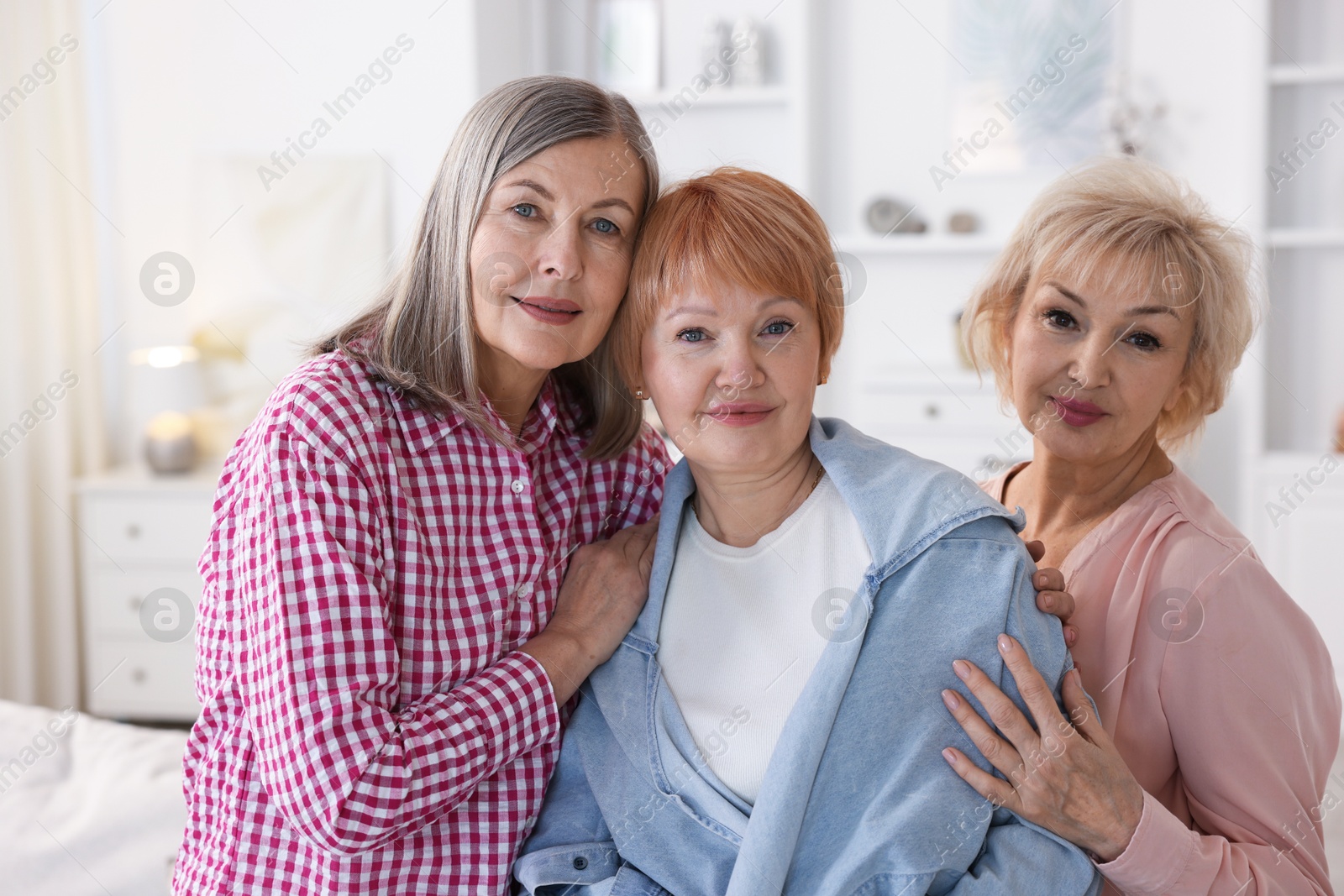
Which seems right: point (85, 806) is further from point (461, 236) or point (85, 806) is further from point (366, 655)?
point (461, 236)

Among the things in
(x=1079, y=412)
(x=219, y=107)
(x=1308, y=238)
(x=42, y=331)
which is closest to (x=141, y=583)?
(x=42, y=331)

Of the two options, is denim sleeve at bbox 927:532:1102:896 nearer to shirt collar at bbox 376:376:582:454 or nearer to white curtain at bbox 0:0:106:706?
shirt collar at bbox 376:376:582:454

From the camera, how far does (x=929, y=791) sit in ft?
4.00

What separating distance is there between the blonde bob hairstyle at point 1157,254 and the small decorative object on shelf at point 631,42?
124 inches

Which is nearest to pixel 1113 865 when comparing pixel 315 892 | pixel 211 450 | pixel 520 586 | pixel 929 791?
pixel 929 791

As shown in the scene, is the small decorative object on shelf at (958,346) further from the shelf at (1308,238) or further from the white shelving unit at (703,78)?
the shelf at (1308,238)

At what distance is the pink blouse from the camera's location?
4.14 ft

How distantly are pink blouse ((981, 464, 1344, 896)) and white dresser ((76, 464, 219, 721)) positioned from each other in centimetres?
318

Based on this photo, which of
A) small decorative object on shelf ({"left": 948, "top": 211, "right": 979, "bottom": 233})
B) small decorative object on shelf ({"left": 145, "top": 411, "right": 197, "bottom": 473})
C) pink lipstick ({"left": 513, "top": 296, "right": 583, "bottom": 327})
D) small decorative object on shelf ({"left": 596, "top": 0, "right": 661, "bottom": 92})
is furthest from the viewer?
small decorative object on shelf ({"left": 596, "top": 0, "right": 661, "bottom": 92})

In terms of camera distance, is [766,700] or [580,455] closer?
[766,700]

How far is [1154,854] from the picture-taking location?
1232mm

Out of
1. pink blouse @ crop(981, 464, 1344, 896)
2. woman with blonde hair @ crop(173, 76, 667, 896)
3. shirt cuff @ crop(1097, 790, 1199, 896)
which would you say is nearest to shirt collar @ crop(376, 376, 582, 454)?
woman with blonde hair @ crop(173, 76, 667, 896)

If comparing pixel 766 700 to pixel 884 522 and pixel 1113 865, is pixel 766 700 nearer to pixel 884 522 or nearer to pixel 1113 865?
pixel 884 522

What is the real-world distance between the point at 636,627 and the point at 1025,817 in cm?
52
